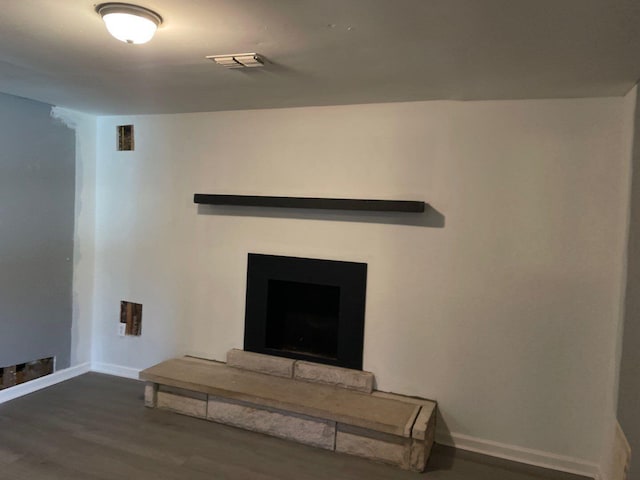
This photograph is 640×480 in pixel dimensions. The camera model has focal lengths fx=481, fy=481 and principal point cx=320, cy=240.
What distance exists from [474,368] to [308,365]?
1.05m

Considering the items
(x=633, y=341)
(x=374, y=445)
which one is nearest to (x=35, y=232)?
(x=374, y=445)

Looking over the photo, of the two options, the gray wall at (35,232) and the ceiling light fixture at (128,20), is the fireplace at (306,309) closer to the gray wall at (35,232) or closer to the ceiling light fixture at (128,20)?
the gray wall at (35,232)

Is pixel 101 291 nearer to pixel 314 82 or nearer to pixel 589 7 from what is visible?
pixel 314 82

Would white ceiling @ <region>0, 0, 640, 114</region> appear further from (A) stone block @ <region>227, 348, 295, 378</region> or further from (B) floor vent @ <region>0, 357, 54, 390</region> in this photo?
(B) floor vent @ <region>0, 357, 54, 390</region>

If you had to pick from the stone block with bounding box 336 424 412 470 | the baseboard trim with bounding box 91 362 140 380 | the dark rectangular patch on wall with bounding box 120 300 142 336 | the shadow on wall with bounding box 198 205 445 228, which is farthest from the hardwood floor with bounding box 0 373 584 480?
the shadow on wall with bounding box 198 205 445 228

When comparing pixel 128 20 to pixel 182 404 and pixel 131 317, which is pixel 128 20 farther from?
pixel 131 317

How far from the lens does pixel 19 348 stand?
133 inches

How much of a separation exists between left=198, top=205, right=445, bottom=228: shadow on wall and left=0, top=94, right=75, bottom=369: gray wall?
3.58ft

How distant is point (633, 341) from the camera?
85.4 inches

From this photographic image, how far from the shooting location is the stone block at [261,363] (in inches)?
127

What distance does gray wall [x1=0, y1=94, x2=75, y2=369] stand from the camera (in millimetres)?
3246

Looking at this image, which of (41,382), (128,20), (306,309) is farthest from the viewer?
(41,382)

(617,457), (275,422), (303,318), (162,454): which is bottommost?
(162,454)

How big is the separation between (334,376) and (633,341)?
5.53 ft
